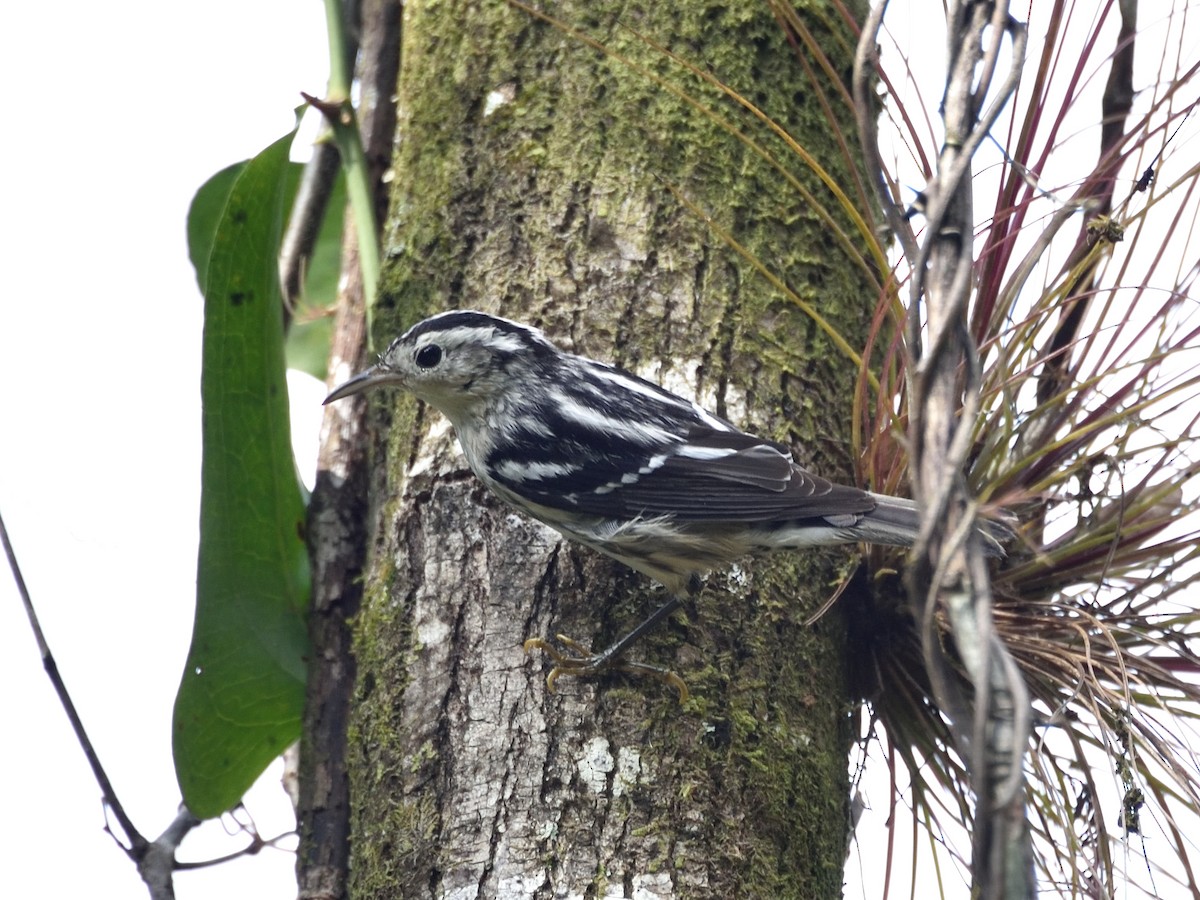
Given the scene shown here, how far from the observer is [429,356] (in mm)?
3422

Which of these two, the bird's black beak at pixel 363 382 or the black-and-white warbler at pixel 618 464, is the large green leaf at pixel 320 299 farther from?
the black-and-white warbler at pixel 618 464

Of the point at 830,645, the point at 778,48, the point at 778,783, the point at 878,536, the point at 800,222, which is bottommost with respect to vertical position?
the point at 778,783

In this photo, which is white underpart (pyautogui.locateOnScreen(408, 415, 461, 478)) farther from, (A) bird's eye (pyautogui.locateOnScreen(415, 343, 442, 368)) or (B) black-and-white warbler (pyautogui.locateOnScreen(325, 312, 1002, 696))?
(A) bird's eye (pyautogui.locateOnScreen(415, 343, 442, 368))

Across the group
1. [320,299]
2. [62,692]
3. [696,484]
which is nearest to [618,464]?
[696,484]

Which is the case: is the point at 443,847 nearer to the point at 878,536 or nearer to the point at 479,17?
the point at 878,536

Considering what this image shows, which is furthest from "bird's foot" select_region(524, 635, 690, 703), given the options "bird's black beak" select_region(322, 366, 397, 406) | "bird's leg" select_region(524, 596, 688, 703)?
"bird's black beak" select_region(322, 366, 397, 406)

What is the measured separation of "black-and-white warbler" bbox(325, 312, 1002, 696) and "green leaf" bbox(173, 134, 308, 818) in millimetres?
409

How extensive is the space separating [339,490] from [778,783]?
5.22 ft

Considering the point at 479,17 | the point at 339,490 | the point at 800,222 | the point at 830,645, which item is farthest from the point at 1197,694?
the point at 479,17

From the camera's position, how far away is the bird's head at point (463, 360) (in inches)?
132

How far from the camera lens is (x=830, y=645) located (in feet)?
10.5

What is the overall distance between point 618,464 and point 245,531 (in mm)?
1081

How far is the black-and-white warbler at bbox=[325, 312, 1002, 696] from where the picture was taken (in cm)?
309

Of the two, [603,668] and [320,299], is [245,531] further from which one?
[320,299]
